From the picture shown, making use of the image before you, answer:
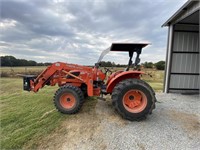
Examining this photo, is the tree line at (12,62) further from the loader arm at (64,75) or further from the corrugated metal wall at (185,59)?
the loader arm at (64,75)

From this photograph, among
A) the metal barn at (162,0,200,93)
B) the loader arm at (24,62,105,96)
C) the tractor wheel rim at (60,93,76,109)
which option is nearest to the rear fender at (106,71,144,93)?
the loader arm at (24,62,105,96)

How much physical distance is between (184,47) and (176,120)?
4502mm

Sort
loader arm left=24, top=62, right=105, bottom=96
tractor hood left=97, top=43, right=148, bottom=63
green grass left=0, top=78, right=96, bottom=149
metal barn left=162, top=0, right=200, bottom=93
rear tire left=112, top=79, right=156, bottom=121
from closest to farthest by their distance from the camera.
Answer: green grass left=0, top=78, right=96, bottom=149
rear tire left=112, top=79, right=156, bottom=121
tractor hood left=97, top=43, right=148, bottom=63
loader arm left=24, top=62, right=105, bottom=96
metal barn left=162, top=0, right=200, bottom=93

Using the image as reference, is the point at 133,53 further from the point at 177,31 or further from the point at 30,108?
the point at 177,31

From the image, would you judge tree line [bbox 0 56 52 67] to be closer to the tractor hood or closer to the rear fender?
the tractor hood

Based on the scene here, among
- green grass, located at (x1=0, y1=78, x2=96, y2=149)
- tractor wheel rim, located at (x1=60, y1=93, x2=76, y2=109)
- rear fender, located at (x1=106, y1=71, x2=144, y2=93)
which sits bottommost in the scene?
green grass, located at (x1=0, y1=78, x2=96, y2=149)

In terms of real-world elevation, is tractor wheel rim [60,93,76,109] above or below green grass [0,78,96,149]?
above

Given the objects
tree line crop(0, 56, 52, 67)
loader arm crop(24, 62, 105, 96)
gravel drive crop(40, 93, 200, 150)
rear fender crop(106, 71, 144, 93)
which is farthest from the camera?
tree line crop(0, 56, 52, 67)

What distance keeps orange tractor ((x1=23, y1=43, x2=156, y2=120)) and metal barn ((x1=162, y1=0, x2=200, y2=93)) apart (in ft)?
11.9

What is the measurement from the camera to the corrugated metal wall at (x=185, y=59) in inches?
299

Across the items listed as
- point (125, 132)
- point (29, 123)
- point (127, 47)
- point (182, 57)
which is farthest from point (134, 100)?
point (182, 57)

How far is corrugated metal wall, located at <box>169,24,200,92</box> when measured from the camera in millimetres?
7605

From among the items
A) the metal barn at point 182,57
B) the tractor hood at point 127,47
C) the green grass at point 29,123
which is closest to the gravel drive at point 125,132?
the green grass at point 29,123

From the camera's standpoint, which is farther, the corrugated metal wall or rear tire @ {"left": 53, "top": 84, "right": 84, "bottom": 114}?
the corrugated metal wall
